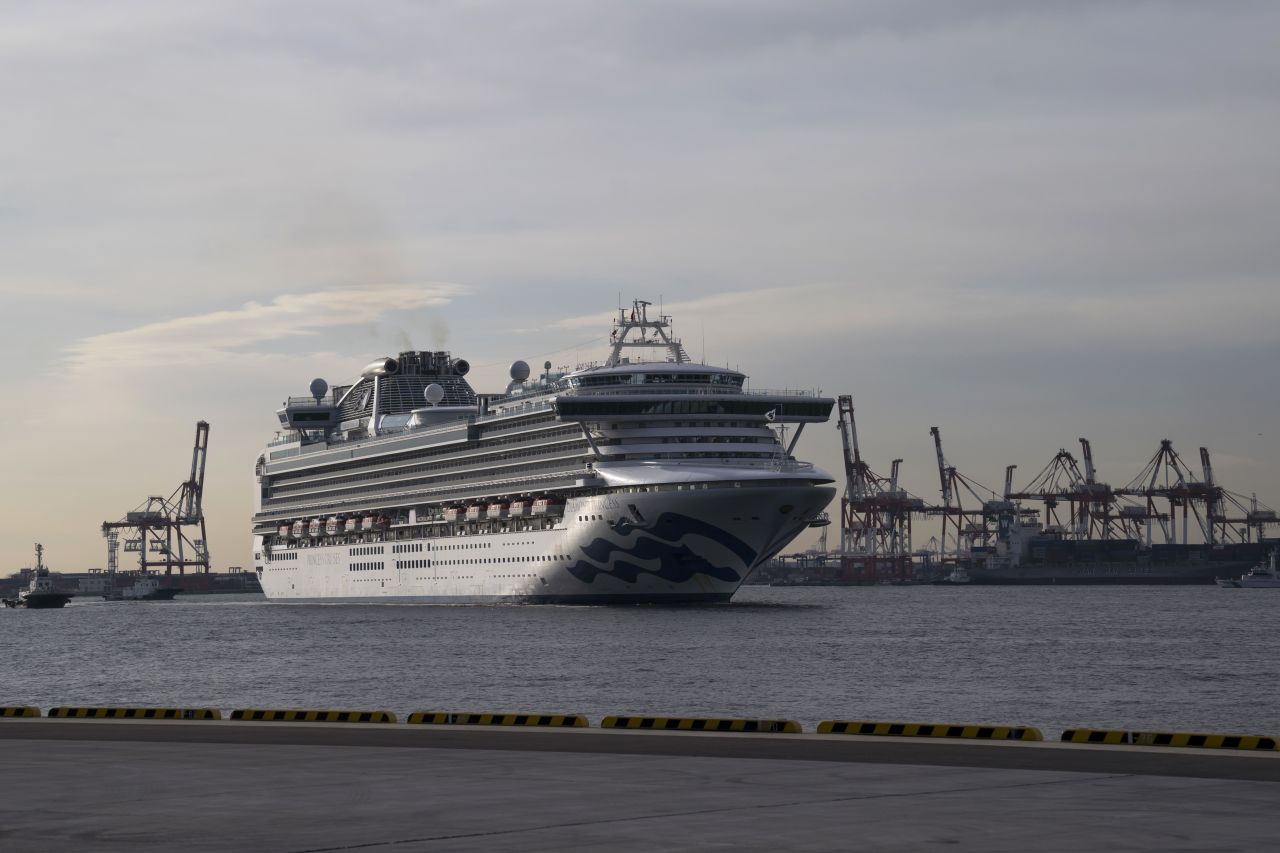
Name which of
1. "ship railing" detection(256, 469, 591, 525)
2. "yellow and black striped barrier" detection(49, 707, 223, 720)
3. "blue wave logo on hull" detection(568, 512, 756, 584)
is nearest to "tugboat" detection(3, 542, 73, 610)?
"ship railing" detection(256, 469, 591, 525)

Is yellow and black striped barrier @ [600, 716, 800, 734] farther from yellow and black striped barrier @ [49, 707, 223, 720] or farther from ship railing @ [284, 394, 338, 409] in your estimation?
ship railing @ [284, 394, 338, 409]

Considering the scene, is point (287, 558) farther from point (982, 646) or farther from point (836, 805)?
point (836, 805)

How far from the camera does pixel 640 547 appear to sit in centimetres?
8600

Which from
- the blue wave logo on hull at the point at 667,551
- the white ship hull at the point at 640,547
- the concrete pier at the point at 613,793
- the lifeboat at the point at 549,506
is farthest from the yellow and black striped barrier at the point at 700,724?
the lifeboat at the point at 549,506

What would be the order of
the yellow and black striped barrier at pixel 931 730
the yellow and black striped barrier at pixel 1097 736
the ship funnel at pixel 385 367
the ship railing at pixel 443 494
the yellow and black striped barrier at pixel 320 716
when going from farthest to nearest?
1. the ship funnel at pixel 385 367
2. the ship railing at pixel 443 494
3. the yellow and black striped barrier at pixel 320 716
4. the yellow and black striped barrier at pixel 931 730
5. the yellow and black striped barrier at pixel 1097 736

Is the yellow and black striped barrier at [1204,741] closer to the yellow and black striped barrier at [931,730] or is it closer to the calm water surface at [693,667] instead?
the yellow and black striped barrier at [931,730]

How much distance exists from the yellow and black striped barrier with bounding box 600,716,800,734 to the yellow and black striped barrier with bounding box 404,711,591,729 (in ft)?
1.76

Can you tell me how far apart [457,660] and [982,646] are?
22302mm

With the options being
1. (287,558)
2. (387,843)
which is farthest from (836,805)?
(287,558)

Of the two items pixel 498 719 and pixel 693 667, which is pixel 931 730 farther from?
pixel 693 667

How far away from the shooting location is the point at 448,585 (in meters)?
105

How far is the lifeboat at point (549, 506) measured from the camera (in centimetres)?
9250

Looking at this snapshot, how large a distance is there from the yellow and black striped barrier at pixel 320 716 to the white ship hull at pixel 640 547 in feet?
187

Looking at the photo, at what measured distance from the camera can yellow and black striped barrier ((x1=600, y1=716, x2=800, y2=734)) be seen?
2342 cm
